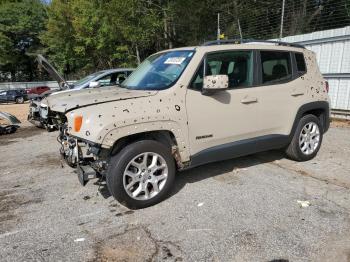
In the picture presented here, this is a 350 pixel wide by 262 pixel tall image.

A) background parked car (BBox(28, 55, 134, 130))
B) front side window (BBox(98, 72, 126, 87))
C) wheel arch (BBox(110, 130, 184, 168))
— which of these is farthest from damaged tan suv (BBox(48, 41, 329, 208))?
front side window (BBox(98, 72, 126, 87))

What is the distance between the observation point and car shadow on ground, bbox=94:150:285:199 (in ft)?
15.3

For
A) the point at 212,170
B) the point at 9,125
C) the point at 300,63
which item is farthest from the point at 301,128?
the point at 9,125

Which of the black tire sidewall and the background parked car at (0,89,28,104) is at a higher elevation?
the black tire sidewall

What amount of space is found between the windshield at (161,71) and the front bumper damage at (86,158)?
112 centimetres

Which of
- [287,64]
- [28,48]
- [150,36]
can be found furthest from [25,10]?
[287,64]

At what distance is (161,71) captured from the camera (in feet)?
15.1

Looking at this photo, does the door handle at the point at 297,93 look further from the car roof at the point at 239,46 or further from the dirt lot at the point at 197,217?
the dirt lot at the point at 197,217

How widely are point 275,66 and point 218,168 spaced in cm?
183

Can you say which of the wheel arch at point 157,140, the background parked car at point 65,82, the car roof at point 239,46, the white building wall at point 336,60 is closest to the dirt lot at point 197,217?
the wheel arch at point 157,140

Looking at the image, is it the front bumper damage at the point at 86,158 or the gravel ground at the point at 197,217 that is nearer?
the gravel ground at the point at 197,217

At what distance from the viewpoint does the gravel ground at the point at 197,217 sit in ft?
10.3

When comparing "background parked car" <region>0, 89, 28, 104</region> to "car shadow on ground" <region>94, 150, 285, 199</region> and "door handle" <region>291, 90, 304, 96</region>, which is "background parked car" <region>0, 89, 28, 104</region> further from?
"door handle" <region>291, 90, 304, 96</region>

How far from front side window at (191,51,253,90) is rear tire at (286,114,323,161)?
1.34 m

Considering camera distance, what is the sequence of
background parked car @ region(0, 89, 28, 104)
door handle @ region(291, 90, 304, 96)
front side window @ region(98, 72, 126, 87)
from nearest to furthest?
door handle @ region(291, 90, 304, 96) → front side window @ region(98, 72, 126, 87) → background parked car @ region(0, 89, 28, 104)
